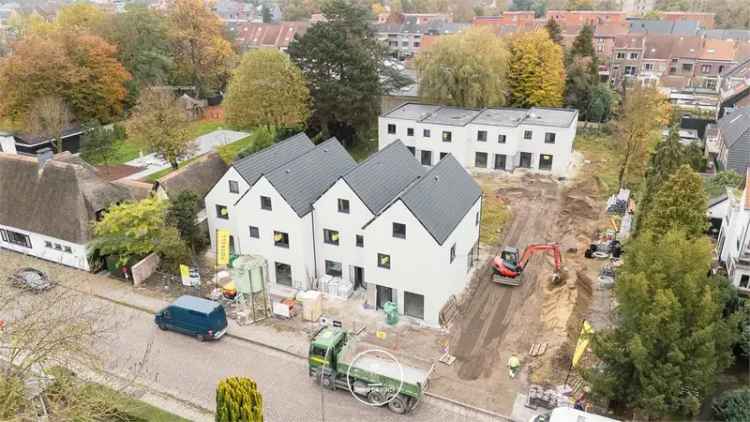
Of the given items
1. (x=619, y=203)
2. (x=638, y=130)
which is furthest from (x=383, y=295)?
(x=638, y=130)

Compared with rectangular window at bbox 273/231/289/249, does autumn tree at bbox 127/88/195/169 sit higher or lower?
higher

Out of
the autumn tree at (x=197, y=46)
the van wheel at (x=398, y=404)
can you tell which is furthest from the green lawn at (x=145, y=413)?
the autumn tree at (x=197, y=46)

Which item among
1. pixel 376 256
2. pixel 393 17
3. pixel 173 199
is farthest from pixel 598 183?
pixel 393 17

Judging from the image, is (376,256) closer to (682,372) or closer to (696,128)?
(682,372)

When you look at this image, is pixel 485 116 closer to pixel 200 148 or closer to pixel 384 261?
pixel 200 148

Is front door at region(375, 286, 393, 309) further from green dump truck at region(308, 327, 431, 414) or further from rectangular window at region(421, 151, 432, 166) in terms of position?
rectangular window at region(421, 151, 432, 166)

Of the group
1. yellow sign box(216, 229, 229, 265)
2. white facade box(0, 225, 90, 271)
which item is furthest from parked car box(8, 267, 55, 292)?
yellow sign box(216, 229, 229, 265)

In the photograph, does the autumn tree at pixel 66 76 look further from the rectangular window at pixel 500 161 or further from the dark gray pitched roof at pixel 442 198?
the dark gray pitched roof at pixel 442 198

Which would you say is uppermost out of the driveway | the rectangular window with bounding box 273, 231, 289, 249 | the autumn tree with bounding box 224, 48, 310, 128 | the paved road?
the autumn tree with bounding box 224, 48, 310, 128
